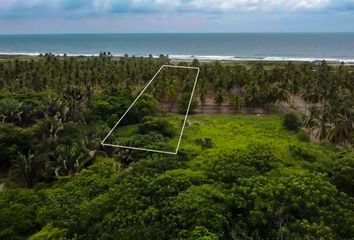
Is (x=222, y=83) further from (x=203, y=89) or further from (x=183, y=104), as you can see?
(x=183, y=104)

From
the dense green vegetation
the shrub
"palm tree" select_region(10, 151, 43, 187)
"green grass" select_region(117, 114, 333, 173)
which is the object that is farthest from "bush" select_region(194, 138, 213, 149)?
"palm tree" select_region(10, 151, 43, 187)

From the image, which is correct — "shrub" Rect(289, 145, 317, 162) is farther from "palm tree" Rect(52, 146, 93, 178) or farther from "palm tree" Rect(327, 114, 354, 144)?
"palm tree" Rect(52, 146, 93, 178)

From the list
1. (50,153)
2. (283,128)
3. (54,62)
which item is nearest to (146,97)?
(283,128)

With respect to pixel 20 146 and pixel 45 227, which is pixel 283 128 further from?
pixel 45 227

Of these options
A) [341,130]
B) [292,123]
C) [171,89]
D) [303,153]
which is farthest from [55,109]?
[341,130]

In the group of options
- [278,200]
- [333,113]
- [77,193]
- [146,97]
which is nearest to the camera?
[278,200]

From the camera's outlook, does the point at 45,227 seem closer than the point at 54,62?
Yes
